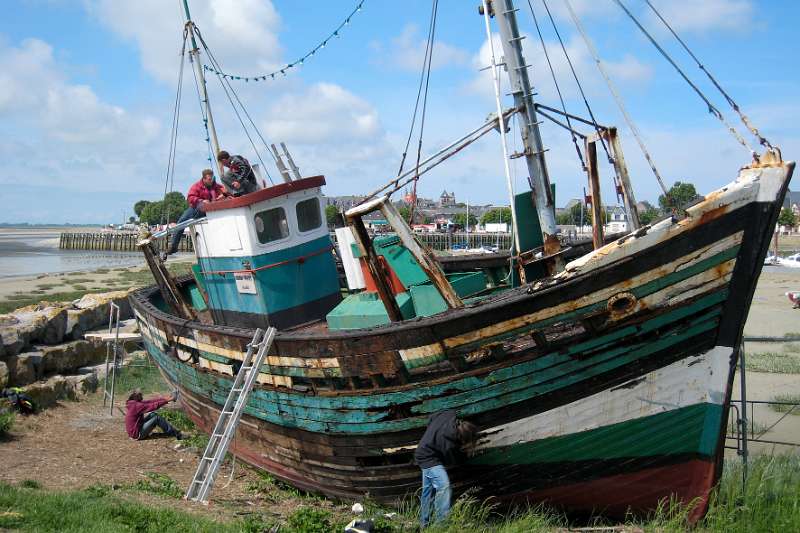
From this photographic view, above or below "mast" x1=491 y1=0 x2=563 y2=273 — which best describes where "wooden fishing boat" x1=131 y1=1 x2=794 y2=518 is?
below

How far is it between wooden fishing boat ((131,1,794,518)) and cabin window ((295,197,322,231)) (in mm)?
2593

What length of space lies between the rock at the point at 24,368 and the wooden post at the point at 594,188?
11.2 metres

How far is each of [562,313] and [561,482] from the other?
75.2 inches

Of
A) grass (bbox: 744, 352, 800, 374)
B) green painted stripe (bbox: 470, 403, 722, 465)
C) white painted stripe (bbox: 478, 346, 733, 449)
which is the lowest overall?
grass (bbox: 744, 352, 800, 374)

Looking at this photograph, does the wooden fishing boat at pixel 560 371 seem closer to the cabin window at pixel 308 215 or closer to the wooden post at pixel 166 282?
the cabin window at pixel 308 215

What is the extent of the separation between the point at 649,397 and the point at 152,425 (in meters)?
7.96

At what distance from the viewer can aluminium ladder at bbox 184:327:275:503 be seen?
299 inches

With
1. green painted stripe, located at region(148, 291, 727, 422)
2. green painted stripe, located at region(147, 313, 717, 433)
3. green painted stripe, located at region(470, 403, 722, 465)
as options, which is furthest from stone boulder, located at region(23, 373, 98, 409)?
green painted stripe, located at region(470, 403, 722, 465)

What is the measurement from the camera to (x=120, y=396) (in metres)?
14.0

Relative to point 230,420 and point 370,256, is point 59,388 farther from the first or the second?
point 370,256

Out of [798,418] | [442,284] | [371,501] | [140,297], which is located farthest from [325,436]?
[798,418]

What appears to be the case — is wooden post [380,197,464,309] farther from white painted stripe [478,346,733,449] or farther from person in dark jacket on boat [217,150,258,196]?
person in dark jacket on boat [217,150,258,196]

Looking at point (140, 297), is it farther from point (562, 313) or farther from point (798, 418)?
point (798, 418)

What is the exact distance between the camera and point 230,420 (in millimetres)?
7879
